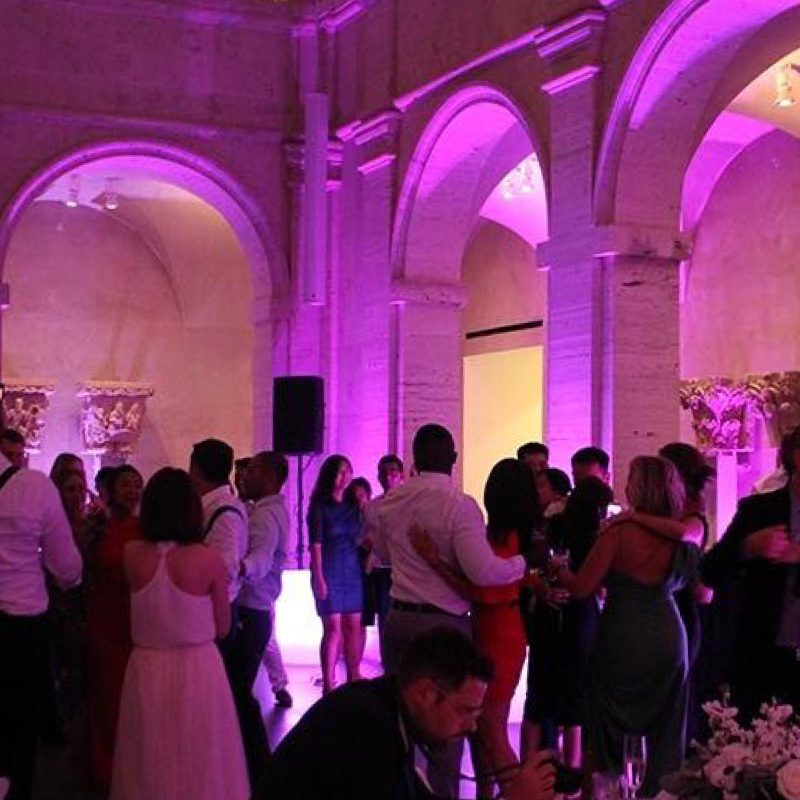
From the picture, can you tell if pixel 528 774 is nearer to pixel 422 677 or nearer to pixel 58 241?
pixel 422 677

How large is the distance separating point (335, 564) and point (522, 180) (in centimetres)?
738

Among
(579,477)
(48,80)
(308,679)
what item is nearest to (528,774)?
(579,477)

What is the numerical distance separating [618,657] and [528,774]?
2.79 metres

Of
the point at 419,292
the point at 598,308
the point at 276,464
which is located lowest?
the point at 276,464

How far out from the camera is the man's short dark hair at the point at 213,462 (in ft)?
19.0

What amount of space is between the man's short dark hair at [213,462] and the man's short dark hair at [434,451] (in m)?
0.79

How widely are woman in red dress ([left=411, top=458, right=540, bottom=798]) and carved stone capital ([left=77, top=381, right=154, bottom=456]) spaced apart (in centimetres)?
1297

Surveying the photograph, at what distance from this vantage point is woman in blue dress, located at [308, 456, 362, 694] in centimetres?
869

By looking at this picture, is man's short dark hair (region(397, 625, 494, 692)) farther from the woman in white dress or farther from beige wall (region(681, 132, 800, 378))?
beige wall (region(681, 132, 800, 378))

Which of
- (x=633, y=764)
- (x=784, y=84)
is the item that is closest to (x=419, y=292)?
(x=784, y=84)

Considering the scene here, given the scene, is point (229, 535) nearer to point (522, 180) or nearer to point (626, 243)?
point (626, 243)

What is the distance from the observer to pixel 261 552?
248 inches

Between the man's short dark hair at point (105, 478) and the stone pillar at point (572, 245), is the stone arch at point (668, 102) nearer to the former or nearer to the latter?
the stone pillar at point (572, 245)

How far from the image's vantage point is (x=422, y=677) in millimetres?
2719
